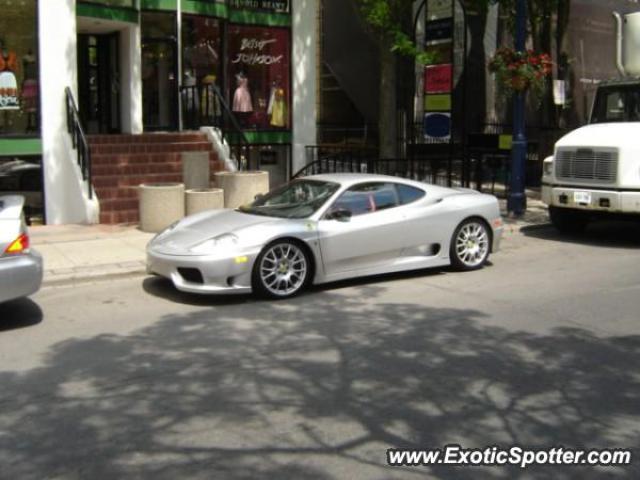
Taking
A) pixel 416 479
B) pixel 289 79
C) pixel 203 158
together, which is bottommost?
pixel 416 479

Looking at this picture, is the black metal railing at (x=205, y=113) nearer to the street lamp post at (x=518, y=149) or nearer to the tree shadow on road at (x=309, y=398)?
the street lamp post at (x=518, y=149)

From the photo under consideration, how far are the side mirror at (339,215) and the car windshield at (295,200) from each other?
0.55ft

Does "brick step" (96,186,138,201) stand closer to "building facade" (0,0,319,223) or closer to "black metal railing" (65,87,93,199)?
"black metal railing" (65,87,93,199)

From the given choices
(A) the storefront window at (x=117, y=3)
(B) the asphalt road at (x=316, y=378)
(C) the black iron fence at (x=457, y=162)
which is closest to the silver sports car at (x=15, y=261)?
(B) the asphalt road at (x=316, y=378)

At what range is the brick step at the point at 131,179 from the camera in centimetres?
1471

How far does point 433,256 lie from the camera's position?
32.0 feet

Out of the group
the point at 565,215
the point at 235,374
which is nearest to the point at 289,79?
the point at 565,215

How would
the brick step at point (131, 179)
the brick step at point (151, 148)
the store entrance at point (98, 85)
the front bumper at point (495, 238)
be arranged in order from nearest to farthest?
the front bumper at point (495, 238), the brick step at point (131, 179), the brick step at point (151, 148), the store entrance at point (98, 85)

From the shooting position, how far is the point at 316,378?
5973 mm

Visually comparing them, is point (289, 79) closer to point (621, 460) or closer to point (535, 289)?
point (535, 289)

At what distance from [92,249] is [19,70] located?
4615 millimetres

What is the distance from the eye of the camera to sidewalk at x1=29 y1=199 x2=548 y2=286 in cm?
1004

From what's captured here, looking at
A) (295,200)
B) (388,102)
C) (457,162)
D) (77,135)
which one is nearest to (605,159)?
(295,200)

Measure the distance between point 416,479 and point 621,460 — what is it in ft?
3.90
